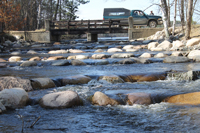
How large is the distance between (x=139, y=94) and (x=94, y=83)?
1.49 meters

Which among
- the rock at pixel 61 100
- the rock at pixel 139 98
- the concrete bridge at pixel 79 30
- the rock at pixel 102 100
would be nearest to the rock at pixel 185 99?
the rock at pixel 139 98

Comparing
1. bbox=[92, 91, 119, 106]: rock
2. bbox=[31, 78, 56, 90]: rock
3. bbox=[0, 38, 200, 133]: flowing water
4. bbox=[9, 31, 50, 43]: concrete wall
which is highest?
bbox=[9, 31, 50, 43]: concrete wall

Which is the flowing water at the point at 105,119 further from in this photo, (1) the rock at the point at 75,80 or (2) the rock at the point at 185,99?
(1) the rock at the point at 75,80

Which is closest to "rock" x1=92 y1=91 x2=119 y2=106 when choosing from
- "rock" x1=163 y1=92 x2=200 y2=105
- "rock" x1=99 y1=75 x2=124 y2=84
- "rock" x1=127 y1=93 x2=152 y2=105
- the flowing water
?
the flowing water

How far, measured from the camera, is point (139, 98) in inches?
153

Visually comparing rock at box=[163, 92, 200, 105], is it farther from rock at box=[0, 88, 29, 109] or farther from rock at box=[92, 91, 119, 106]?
rock at box=[0, 88, 29, 109]

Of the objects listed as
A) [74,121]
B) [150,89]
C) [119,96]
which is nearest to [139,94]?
[119,96]

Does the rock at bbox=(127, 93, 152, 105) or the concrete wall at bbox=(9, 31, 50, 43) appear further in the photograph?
the concrete wall at bbox=(9, 31, 50, 43)

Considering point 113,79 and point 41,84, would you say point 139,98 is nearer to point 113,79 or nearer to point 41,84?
point 113,79

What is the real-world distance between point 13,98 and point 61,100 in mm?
774

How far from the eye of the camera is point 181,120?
10.0 ft

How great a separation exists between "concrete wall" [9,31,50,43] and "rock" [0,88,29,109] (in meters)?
18.0

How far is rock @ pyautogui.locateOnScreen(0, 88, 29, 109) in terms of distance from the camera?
3678 mm

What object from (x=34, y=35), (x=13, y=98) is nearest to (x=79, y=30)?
(x=34, y=35)
